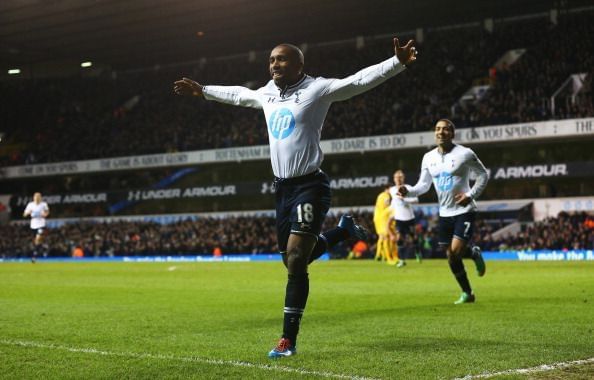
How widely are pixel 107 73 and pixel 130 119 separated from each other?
9.07m

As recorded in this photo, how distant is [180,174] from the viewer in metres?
53.6

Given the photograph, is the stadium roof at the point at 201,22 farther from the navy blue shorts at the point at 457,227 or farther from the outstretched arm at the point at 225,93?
the outstretched arm at the point at 225,93

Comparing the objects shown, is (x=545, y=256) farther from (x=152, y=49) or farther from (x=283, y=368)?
(x=152, y=49)

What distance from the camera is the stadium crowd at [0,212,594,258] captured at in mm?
32562

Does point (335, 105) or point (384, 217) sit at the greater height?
point (335, 105)

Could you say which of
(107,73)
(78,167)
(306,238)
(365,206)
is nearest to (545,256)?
(365,206)

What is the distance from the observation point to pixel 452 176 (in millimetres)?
11430

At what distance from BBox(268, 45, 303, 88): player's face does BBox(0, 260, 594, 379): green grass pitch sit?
230 centimetres

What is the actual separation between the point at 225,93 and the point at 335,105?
38393mm

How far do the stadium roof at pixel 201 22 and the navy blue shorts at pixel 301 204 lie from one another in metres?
36.7

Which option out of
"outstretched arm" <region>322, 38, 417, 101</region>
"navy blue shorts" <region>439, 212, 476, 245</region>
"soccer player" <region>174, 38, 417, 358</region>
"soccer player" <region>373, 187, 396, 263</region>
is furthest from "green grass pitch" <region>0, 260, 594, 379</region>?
"soccer player" <region>373, 187, 396, 263</region>

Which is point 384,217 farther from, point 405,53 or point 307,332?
point 405,53

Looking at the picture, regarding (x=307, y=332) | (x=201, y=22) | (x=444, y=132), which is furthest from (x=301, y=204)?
(x=201, y=22)

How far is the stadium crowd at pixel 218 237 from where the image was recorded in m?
32.6
